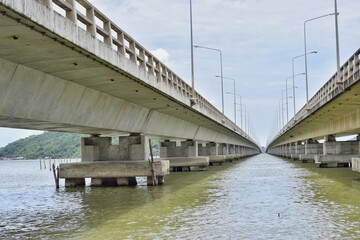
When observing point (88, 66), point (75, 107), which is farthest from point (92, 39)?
point (75, 107)

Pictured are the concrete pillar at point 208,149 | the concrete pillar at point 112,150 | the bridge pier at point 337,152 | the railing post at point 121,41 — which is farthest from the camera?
the concrete pillar at point 208,149

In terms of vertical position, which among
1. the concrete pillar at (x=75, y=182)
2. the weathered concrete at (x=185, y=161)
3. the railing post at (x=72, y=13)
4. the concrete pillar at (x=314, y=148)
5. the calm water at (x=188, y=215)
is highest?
the railing post at (x=72, y=13)

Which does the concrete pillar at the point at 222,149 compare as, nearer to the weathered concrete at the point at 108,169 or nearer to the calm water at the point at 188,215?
the weathered concrete at the point at 108,169

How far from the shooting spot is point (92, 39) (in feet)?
55.3

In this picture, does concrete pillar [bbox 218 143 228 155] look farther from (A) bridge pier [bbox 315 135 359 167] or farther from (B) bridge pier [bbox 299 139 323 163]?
(A) bridge pier [bbox 315 135 359 167]

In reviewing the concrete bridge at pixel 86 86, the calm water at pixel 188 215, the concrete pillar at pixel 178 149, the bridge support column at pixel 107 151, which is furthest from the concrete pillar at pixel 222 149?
the calm water at pixel 188 215

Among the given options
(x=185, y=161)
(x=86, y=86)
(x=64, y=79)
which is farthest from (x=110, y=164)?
(x=185, y=161)

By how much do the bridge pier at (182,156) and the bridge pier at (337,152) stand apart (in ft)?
34.4

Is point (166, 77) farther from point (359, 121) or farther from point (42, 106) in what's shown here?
point (359, 121)

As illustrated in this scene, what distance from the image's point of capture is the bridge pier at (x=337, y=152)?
5025 centimetres

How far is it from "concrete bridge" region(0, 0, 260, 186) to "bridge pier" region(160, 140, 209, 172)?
11.2 metres

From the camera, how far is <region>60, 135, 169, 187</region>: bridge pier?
30359mm

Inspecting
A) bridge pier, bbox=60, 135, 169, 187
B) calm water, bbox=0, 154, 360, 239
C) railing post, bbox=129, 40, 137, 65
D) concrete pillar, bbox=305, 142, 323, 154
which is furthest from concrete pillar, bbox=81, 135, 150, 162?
concrete pillar, bbox=305, 142, 323, 154

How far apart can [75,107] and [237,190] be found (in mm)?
9699
